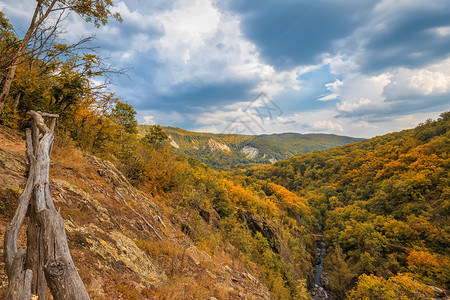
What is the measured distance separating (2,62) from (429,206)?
7007 centimetres

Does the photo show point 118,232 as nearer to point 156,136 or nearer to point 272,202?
point 156,136

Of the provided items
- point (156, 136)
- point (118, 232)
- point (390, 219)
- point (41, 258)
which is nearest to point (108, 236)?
point (118, 232)

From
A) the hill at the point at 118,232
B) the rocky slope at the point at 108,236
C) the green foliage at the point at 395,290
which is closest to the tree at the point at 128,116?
the hill at the point at 118,232

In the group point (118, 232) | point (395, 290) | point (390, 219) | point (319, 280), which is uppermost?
point (118, 232)

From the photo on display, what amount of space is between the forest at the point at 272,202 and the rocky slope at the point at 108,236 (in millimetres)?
468

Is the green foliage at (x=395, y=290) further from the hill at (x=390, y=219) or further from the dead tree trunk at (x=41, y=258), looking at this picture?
the dead tree trunk at (x=41, y=258)

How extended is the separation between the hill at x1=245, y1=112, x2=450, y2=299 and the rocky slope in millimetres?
33571

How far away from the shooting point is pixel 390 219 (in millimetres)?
46250

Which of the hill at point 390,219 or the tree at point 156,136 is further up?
the tree at point 156,136

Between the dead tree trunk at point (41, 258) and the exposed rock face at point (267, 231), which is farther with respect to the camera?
the exposed rock face at point (267, 231)

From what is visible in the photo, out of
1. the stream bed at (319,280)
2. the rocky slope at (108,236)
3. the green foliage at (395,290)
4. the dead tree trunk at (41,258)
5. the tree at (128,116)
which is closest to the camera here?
the dead tree trunk at (41,258)

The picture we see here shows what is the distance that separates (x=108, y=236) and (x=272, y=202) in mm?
Result: 49765

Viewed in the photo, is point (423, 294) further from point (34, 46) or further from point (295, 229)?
point (34, 46)

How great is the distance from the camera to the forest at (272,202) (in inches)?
411
